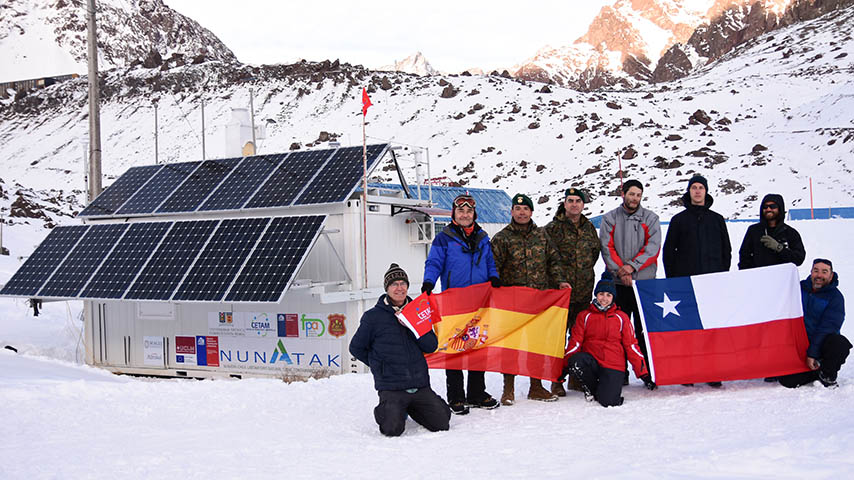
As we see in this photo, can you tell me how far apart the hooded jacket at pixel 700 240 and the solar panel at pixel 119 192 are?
12.7 metres

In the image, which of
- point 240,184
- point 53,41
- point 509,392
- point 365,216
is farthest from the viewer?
point 53,41

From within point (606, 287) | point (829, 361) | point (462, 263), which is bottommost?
point (829, 361)

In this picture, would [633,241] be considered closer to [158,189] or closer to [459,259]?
[459,259]

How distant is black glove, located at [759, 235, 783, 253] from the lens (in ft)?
25.1

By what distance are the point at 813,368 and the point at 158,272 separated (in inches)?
425

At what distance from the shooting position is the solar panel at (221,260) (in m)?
12.2

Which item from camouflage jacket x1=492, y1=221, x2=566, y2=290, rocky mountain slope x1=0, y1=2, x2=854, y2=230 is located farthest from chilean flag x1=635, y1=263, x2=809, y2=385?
rocky mountain slope x1=0, y1=2, x2=854, y2=230

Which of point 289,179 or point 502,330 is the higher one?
point 289,179

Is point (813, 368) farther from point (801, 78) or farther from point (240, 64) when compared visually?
point (240, 64)

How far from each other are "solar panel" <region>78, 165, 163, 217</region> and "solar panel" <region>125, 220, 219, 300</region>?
284 centimetres

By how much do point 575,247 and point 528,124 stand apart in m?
57.0

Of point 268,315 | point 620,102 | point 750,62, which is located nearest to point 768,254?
point 268,315

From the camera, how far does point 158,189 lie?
15.9m

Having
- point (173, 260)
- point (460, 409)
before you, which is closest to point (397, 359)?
point (460, 409)
